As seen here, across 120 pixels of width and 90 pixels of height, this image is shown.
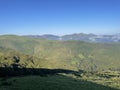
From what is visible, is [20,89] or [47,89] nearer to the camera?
[20,89]

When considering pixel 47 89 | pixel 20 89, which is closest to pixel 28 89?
pixel 20 89

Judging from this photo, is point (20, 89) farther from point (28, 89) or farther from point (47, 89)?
point (47, 89)

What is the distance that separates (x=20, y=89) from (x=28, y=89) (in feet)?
7.64

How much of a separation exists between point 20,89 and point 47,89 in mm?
8583

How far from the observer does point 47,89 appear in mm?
56188

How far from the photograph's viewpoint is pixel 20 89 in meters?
49.8

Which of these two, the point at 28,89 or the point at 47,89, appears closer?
the point at 28,89

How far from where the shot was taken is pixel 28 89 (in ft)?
169

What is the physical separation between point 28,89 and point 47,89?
6253 mm
